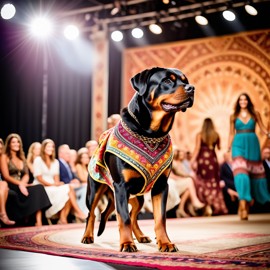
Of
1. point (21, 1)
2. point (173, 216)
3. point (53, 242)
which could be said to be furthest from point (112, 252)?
point (21, 1)

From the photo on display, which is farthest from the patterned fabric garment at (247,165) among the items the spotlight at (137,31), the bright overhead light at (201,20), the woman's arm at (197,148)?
the spotlight at (137,31)

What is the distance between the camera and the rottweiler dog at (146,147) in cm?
340

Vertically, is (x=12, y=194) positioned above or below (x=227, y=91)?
below

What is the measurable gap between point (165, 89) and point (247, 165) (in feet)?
12.7

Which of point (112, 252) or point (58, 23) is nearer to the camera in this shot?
point (112, 252)

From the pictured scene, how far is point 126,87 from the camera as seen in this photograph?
1177 centimetres

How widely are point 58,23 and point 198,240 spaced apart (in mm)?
7095

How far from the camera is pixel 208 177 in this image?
8.30 metres

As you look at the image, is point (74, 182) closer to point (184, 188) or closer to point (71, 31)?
point (184, 188)

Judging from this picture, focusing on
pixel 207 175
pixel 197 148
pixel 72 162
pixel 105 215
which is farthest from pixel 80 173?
pixel 105 215

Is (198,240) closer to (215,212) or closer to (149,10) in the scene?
(215,212)

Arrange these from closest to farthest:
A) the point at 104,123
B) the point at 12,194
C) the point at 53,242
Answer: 1. the point at 53,242
2. the point at 12,194
3. the point at 104,123

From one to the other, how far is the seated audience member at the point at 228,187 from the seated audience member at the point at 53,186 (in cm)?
283

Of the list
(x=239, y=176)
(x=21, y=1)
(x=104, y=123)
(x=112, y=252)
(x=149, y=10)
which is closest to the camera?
(x=112, y=252)
